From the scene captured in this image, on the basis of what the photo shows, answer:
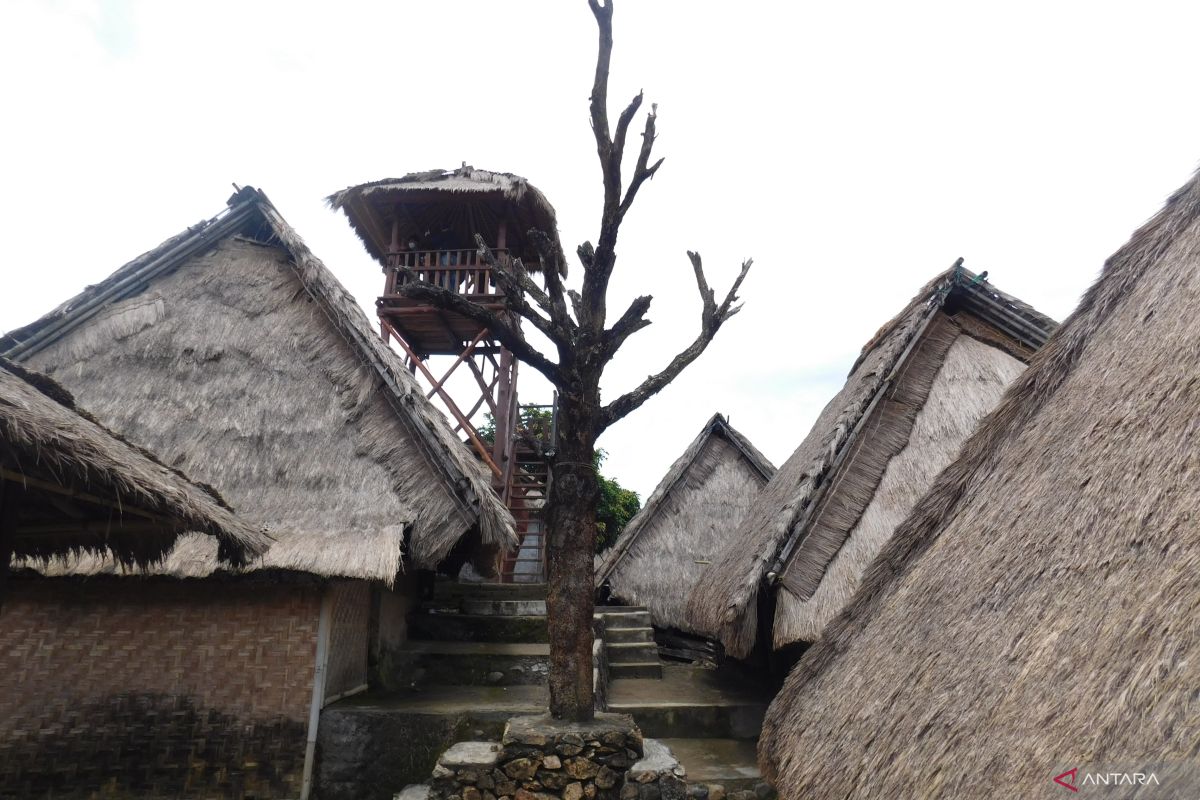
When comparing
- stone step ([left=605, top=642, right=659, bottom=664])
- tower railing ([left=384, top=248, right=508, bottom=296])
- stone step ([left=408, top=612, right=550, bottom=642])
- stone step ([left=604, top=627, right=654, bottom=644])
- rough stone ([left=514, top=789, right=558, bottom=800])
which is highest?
tower railing ([left=384, top=248, right=508, bottom=296])

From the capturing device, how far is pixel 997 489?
335 cm

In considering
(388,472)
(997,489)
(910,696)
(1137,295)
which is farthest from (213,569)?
(1137,295)

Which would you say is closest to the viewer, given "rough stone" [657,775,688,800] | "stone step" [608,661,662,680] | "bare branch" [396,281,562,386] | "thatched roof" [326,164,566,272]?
"rough stone" [657,775,688,800]

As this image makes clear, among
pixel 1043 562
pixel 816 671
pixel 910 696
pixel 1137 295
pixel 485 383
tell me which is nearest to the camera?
pixel 1043 562

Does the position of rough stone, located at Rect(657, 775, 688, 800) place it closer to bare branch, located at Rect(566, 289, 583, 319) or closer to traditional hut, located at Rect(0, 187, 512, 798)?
traditional hut, located at Rect(0, 187, 512, 798)

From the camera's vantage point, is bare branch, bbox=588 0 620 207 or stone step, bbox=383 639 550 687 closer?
bare branch, bbox=588 0 620 207

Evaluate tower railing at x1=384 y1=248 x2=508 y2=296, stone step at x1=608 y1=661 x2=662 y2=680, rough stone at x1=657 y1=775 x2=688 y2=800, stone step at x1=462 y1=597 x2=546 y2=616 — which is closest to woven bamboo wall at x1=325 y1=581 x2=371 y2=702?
stone step at x1=462 y1=597 x2=546 y2=616

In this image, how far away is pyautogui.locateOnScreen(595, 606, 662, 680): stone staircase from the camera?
864 cm

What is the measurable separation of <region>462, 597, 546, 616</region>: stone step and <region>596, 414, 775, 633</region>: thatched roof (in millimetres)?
2151

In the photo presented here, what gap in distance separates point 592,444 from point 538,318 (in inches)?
36.4

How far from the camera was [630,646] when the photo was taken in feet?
29.4

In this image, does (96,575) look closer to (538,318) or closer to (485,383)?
(538,318)

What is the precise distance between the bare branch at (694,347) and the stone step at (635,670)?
4.90m

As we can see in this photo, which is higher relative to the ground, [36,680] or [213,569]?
[213,569]
